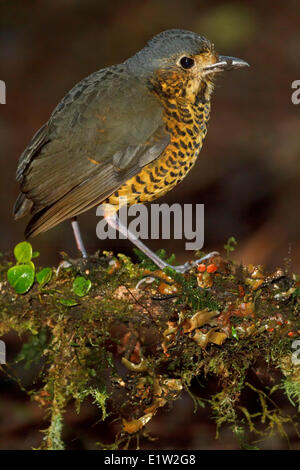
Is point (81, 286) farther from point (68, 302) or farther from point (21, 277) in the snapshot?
point (21, 277)

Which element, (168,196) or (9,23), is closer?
(168,196)

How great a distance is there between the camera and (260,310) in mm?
2721

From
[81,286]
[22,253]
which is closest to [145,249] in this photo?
[81,286]

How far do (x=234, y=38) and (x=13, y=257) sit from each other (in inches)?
210

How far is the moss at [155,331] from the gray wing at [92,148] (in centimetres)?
41

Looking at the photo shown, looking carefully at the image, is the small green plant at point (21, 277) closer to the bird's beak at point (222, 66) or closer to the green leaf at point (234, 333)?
the green leaf at point (234, 333)

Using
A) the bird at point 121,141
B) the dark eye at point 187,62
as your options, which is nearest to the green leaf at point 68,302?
the bird at point 121,141

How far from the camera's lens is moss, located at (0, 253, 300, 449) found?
268 cm

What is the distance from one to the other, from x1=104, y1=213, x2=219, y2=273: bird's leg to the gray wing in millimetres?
277

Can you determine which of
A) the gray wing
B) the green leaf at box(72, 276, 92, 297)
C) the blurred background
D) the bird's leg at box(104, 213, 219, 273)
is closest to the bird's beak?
the gray wing

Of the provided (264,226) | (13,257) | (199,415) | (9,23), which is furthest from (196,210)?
(13,257)

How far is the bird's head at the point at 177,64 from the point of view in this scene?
320 centimetres

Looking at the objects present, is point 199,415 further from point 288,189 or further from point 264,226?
point 288,189

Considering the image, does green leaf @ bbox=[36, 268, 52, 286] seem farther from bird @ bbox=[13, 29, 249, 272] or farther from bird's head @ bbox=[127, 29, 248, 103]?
bird's head @ bbox=[127, 29, 248, 103]
